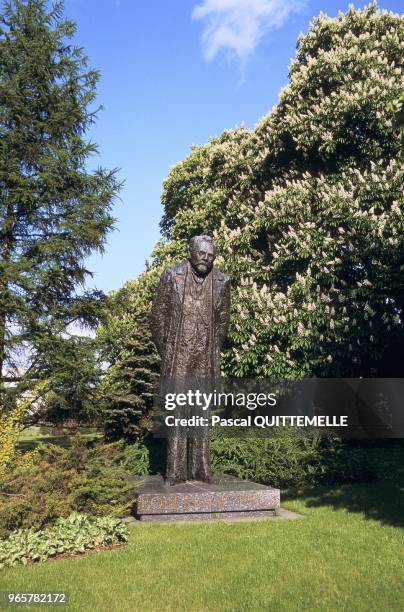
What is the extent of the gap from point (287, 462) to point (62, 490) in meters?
6.70

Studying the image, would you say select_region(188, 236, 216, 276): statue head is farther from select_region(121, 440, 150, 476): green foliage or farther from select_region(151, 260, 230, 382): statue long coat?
select_region(121, 440, 150, 476): green foliage

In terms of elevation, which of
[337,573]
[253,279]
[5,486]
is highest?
[253,279]

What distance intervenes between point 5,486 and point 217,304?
4.35 m

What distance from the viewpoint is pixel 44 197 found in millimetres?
18344

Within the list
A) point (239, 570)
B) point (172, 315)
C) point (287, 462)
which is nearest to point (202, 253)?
point (172, 315)

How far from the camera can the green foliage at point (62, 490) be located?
751cm

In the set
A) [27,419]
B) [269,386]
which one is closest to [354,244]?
[269,386]

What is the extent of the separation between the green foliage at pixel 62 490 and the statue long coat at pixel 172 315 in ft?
6.01

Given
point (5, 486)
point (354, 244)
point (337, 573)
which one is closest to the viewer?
point (337, 573)

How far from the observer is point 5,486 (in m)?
8.17

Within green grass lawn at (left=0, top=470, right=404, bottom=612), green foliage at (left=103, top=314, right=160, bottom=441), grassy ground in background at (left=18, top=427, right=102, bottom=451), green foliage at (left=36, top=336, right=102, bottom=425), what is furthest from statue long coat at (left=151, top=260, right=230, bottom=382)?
green foliage at (left=103, top=314, right=160, bottom=441)

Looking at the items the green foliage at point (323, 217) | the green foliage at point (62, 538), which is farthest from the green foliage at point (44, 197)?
the green foliage at point (62, 538)

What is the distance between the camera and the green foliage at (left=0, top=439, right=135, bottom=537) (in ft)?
24.6

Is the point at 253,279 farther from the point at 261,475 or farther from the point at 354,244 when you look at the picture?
the point at 261,475
